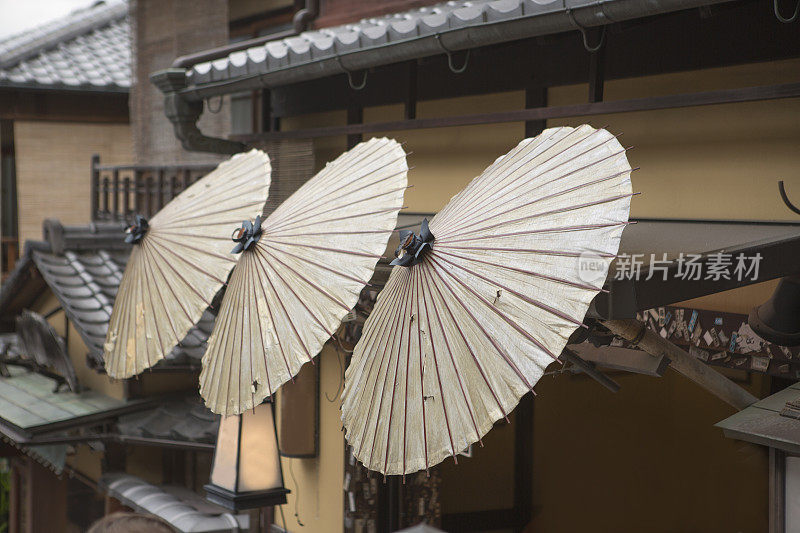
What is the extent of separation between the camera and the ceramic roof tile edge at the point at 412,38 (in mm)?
4562

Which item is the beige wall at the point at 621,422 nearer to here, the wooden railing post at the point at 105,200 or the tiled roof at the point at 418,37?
the tiled roof at the point at 418,37

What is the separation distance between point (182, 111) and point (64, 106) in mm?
8641

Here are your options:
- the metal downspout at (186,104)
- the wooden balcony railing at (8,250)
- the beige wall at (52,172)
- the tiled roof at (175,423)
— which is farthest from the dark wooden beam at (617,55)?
the wooden balcony railing at (8,250)

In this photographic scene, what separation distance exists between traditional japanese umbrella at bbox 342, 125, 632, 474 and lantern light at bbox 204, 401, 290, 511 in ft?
5.02

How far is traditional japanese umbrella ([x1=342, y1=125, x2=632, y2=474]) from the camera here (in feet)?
10.9

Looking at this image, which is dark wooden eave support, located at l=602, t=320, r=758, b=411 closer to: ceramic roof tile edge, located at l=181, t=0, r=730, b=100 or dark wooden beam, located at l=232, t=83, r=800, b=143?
dark wooden beam, located at l=232, t=83, r=800, b=143

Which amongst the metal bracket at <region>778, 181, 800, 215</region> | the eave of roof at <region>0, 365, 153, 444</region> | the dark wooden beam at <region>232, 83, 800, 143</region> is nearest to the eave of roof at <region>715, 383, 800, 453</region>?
the metal bracket at <region>778, 181, 800, 215</region>

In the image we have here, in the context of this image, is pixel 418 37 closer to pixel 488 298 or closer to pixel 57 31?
pixel 488 298

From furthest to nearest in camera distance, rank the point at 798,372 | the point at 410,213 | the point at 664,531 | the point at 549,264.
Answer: the point at 664,531 → the point at 410,213 → the point at 798,372 → the point at 549,264

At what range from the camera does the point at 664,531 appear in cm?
832

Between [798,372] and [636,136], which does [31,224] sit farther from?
[798,372]

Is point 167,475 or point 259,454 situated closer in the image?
point 259,454

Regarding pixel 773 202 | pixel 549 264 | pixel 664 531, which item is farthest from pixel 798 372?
pixel 664 531

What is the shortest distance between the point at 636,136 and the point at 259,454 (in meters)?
3.10
